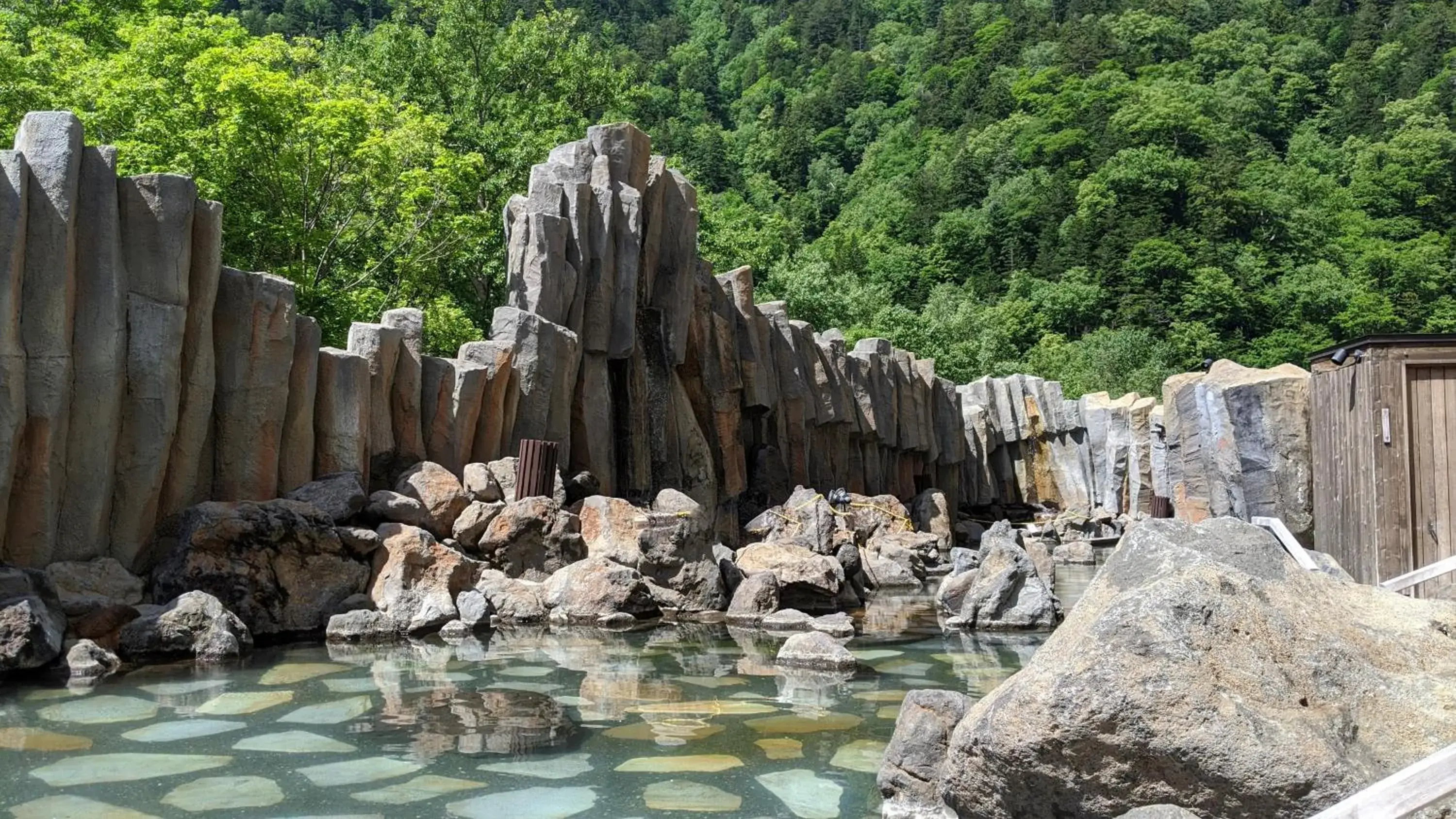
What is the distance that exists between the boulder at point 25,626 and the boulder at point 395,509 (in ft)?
11.1

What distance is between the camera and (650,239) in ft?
61.4

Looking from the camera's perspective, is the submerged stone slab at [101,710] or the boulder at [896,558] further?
the boulder at [896,558]

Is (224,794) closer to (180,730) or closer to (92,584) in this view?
(180,730)

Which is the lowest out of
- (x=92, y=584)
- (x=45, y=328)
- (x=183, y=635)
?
(x=183, y=635)

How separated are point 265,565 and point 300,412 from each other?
1991mm

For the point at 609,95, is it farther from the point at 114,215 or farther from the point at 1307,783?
the point at 1307,783

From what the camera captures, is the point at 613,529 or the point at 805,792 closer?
the point at 805,792

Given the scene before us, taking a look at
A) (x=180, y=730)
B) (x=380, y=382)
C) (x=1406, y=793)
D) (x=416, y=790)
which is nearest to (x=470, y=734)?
(x=416, y=790)

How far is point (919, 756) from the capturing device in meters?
5.62

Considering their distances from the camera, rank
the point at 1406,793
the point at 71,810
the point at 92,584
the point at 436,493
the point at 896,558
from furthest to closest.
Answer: the point at 896,558, the point at 436,493, the point at 92,584, the point at 71,810, the point at 1406,793

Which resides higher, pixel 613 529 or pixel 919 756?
pixel 613 529

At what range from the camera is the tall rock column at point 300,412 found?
1211 centimetres

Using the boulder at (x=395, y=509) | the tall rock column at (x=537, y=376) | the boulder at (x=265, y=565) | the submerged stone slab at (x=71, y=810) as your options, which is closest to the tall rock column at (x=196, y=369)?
the boulder at (x=265, y=565)

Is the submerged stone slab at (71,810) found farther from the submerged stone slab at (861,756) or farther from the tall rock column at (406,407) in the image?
the tall rock column at (406,407)
